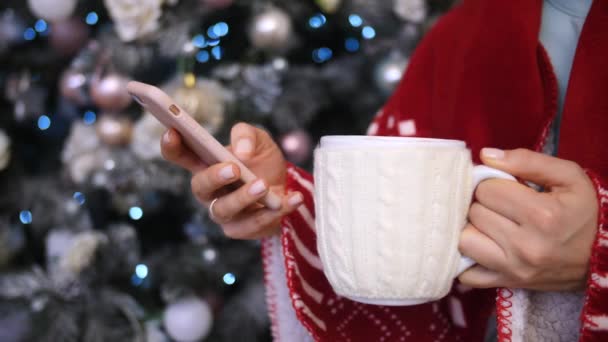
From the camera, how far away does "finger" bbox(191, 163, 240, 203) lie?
45 cm

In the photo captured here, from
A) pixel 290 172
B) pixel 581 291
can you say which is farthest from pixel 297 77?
pixel 581 291

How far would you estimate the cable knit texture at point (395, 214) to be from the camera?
366mm

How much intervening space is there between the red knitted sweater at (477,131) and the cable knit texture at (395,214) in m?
0.12

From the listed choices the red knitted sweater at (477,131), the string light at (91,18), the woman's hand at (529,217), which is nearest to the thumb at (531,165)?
the woman's hand at (529,217)

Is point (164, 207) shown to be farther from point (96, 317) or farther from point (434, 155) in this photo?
point (434, 155)

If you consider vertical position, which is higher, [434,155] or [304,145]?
[434,155]

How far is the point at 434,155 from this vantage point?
365mm

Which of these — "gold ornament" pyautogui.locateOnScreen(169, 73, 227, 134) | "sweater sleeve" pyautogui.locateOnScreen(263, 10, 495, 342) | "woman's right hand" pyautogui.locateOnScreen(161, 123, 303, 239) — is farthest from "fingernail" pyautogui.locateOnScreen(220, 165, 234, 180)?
"gold ornament" pyautogui.locateOnScreen(169, 73, 227, 134)

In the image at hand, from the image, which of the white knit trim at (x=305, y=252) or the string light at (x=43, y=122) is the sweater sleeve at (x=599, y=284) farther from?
the string light at (x=43, y=122)

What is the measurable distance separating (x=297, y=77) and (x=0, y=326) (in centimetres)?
97

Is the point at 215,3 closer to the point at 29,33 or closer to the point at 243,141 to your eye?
the point at 29,33

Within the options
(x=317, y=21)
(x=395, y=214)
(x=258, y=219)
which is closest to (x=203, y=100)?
(x=317, y=21)

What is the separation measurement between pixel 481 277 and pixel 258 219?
23 centimetres

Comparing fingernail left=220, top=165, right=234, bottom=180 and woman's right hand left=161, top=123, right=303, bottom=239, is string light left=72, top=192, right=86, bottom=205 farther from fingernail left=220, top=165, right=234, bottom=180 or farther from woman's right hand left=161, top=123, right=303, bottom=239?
fingernail left=220, top=165, right=234, bottom=180
